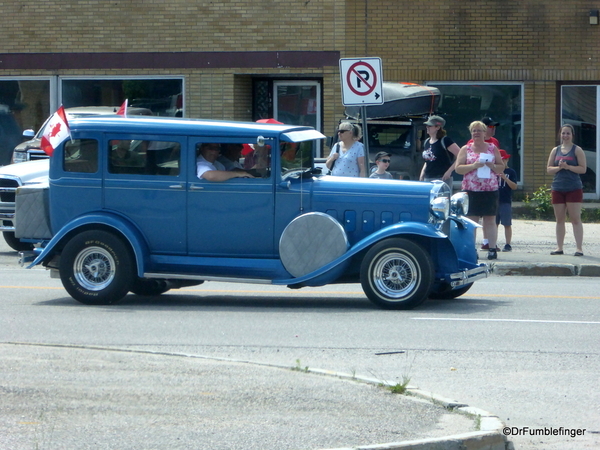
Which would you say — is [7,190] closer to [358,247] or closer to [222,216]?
[222,216]

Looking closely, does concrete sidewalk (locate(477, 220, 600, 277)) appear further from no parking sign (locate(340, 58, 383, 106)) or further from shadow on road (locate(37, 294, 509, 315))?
no parking sign (locate(340, 58, 383, 106))

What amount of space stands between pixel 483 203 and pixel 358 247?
3.99m

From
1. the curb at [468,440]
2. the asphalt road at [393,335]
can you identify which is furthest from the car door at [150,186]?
the curb at [468,440]

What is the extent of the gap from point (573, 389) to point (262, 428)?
2.44m

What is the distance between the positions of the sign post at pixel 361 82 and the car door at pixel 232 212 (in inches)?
141

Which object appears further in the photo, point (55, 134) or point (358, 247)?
point (55, 134)

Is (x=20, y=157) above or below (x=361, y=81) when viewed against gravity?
below

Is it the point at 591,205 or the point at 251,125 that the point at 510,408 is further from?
the point at 591,205

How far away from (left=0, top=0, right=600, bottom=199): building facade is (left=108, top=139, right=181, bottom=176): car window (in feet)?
33.7

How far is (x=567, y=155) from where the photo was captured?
1303 cm

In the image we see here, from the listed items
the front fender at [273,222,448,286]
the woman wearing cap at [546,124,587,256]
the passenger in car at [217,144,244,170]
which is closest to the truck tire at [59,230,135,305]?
the passenger in car at [217,144,244,170]

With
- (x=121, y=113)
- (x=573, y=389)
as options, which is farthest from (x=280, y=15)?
(x=573, y=389)

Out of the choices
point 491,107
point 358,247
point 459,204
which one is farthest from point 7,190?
point 491,107

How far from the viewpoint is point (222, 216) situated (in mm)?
9422
